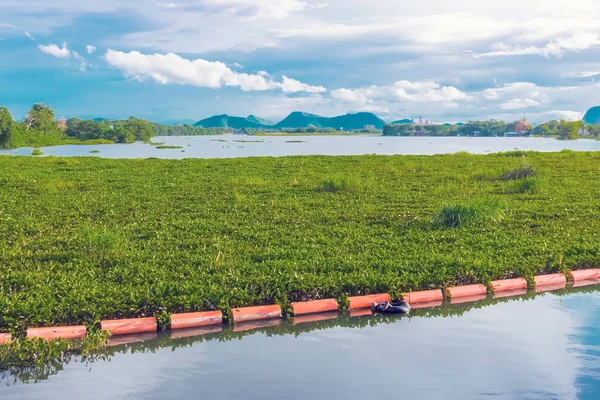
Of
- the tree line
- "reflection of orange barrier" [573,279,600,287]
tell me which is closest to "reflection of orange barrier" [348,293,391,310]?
"reflection of orange barrier" [573,279,600,287]

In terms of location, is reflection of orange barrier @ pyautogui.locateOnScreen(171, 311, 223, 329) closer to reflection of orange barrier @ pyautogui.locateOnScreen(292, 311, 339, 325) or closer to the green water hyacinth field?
the green water hyacinth field

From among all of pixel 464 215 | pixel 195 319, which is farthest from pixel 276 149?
pixel 195 319

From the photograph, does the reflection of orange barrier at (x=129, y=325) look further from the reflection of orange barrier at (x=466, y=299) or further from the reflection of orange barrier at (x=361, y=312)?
the reflection of orange barrier at (x=466, y=299)

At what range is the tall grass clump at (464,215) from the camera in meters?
11.0

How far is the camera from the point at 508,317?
23.3 feet

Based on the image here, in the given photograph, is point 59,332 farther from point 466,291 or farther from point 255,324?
point 466,291

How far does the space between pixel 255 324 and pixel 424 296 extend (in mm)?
2416

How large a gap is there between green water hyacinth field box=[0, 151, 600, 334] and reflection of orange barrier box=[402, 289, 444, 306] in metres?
0.14

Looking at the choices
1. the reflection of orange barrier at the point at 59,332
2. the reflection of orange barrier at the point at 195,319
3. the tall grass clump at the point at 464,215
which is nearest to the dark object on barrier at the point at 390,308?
the reflection of orange barrier at the point at 195,319

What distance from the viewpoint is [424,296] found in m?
7.51

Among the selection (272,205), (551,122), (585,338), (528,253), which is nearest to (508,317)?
(585,338)

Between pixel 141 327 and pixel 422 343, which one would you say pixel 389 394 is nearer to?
pixel 422 343

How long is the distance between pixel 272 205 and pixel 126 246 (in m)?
5.08

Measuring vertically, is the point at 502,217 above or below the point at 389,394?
above
